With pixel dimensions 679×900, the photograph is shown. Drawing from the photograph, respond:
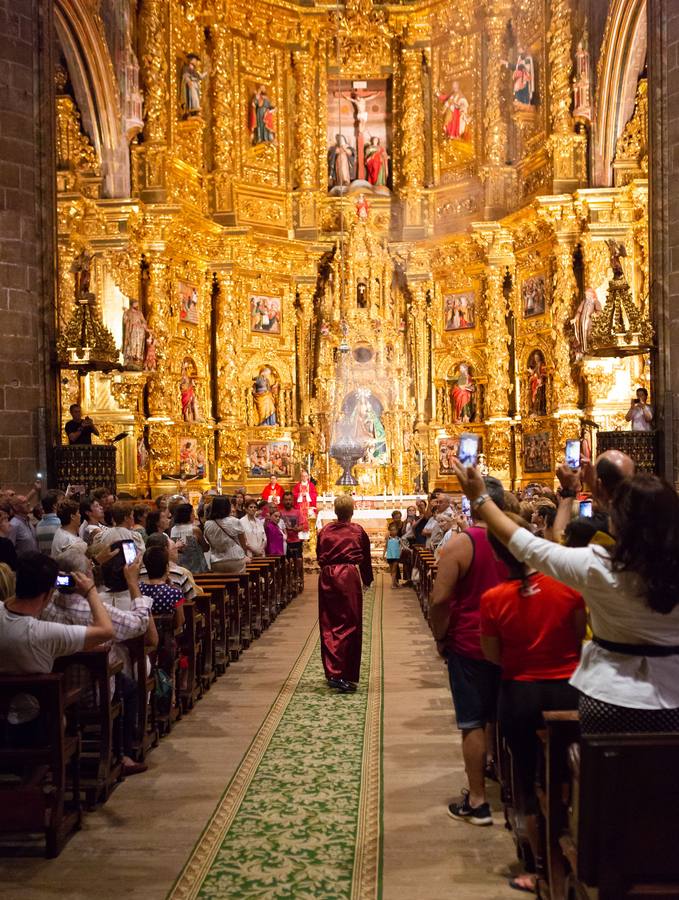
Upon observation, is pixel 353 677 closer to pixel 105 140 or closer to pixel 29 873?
pixel 29 873

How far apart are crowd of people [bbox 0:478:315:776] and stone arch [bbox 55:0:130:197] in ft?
34.7

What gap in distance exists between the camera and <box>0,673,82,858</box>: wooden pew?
505 cm

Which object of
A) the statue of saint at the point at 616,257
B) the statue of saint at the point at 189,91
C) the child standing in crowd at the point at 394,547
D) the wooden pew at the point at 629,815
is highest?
the statue of saint at the point at 189,91

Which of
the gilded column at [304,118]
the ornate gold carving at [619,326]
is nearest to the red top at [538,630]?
the ornate gold carving at [619,326]

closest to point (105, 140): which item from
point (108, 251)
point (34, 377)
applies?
point (108, 251)

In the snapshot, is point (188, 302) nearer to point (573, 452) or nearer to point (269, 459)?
point (269, 459)

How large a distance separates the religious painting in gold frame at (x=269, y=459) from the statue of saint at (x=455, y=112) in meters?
9.31

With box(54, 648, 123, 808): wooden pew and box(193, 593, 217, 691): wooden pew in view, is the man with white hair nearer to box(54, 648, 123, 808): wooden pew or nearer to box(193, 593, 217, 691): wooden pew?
box(54, 648, 123, 808): wooden pew

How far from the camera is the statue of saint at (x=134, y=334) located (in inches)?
828

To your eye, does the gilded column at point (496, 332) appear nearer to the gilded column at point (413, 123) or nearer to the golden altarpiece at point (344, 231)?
the golden altarpiece at point (344, 231)

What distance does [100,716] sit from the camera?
6.16 metres

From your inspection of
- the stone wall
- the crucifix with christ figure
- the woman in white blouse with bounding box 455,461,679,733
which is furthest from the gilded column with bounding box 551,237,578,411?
the woman in white blouse with bounding box 455,461,679,733

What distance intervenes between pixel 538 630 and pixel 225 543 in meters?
8.01

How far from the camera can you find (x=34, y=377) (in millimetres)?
13094
